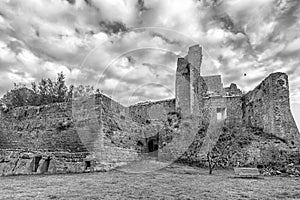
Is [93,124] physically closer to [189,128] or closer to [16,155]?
[16,155]

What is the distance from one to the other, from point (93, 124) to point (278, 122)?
465 inches

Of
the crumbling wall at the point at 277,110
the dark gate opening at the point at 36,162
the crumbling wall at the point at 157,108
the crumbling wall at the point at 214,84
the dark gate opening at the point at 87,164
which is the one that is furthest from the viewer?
the crumbling wall at the point at 214,84

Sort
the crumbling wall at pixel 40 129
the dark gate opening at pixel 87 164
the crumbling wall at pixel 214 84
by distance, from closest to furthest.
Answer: the dark gate opening at pixel 87 164 → the crumbling wall at pixel 40 129 → the crumbling wall at pixel 214 84

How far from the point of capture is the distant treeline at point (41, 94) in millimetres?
19484

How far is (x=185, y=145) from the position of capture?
18.0 meters

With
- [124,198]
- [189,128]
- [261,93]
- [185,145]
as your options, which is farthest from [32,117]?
[261,93]

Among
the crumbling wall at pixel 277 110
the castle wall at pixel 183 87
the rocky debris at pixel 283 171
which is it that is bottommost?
the rocky debris at pixel 283 171

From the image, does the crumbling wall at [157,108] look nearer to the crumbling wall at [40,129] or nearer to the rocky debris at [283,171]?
the crumbling wall at [40,129]

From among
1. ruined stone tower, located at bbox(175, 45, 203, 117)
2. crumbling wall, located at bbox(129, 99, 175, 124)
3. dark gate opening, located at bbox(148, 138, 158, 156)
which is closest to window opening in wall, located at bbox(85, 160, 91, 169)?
dark gate opening, located at bbox(148, 138, 158, 156)

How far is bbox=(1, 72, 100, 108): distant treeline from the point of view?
767 inches

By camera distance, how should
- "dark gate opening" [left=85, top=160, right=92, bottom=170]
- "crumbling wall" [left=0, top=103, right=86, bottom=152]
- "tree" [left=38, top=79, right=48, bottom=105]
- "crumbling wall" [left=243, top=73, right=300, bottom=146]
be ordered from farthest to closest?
1. "tree" [left=38, top=79, right=48, bottom=105]
2. "crumbling wall" [left=243, top=73, right=300, bottom=146]
3. "crumbling wall" [left=0, top=103, right=86, bottom=152]
4. "dark gate opening" [left=85, top=160, right=92, bottom=170]

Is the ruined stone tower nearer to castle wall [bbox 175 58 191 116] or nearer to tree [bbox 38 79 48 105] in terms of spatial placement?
castle wall [bbox 175 58 191 116]

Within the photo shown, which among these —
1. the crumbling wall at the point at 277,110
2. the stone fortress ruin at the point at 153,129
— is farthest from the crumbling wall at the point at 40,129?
the crumbling wall at the point at 277,110

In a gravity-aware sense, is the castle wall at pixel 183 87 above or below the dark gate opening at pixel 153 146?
above
